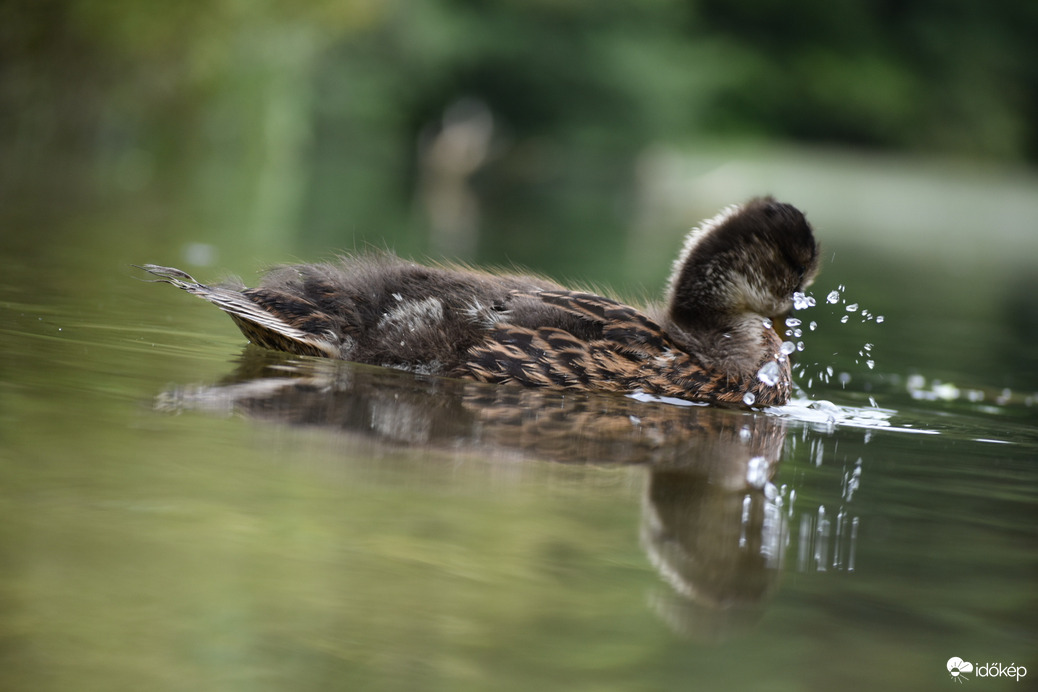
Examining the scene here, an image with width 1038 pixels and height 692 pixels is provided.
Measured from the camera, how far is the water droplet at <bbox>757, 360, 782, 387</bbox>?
608cm

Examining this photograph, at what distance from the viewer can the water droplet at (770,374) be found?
6078 mm

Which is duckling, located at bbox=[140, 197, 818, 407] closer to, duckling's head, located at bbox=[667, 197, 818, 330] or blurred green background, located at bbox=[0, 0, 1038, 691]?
duckling's head, located at bbox=[667, 197, 818, 330]

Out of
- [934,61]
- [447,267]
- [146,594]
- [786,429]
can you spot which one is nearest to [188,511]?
[146,594]

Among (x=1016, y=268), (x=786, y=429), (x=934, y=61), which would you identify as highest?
(x=934, y=61)

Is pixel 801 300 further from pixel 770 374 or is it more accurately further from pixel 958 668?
pixel 958 668

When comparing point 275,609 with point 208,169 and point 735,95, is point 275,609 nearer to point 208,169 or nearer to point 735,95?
point 208,169

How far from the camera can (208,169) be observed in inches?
922

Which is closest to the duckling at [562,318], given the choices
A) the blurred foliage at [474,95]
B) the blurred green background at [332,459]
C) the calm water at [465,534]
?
the calm water at [465,534]

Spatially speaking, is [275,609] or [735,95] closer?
[275,609]

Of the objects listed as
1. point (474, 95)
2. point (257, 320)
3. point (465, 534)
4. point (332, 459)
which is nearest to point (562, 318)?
point (257, 320)

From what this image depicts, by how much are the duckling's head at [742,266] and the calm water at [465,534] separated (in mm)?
563

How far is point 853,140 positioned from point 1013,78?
7.03 m

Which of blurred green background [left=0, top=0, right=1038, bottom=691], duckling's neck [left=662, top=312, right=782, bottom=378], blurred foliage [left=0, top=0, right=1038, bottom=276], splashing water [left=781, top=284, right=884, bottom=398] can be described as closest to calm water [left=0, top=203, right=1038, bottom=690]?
blurred green background [left=0, top=0, right=1038, bottom=691]

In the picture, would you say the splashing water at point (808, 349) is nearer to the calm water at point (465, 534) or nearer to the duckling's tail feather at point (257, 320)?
the calm water at point (465, 534)
